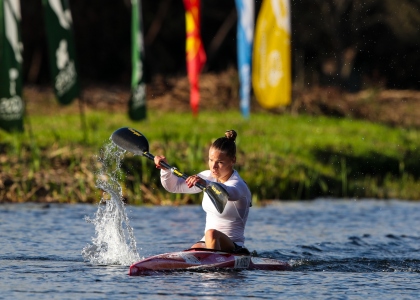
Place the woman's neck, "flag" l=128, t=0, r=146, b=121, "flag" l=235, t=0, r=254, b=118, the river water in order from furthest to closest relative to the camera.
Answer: "flag" l=235, t=0, r=254, b=118 → "flag" l=128, t=0, r=146, b=121 → the woman's neck → the river water

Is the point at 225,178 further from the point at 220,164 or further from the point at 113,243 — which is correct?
the point at 113,243

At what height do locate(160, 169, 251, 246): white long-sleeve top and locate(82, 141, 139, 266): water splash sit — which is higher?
locate(160, 169, 251, 246): white long-sleeve top

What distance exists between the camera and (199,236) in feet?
39.9

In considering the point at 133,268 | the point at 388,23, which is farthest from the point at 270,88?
the point at 388,23

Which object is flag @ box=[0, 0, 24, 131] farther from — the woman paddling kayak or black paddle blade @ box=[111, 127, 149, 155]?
the woman paddling kayak

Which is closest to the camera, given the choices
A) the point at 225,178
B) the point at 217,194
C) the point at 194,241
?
the point at 217,194

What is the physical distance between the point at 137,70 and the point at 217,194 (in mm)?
9982

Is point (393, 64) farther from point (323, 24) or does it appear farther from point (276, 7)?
point (276, 7)

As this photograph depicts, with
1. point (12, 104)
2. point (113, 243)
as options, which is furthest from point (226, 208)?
point (12, 104)

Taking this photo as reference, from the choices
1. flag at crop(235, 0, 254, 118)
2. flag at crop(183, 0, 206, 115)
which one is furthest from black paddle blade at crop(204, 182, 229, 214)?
flag at crop(183, 0, 206, 115)

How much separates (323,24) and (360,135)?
16.7 metres

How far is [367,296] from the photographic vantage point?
8.43 meters

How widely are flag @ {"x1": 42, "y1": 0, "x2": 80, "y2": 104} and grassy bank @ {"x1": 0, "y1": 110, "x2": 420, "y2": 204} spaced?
2.89 feet

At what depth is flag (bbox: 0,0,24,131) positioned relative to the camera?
48.3 feet
